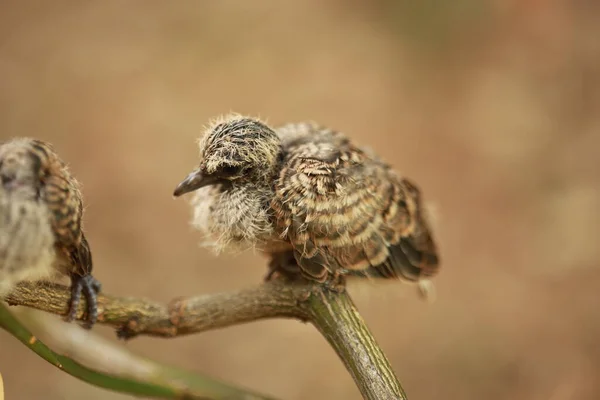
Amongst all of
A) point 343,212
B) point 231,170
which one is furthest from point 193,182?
point 343,212

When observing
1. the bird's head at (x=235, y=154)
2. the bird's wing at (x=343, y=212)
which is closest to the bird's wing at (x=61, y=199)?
the bird's head at (x=235, y=154)

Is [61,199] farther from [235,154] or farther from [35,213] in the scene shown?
[235,154]

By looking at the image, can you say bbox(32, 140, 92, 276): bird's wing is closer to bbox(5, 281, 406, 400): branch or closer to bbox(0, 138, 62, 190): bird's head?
bbox(0, 138, 62, 190): bird's head

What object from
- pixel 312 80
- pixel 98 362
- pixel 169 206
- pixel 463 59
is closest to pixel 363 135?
pixel 312 80

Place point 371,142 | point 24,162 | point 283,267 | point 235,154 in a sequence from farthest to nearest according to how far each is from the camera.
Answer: point 371,142 < point 283,267 < point 235,154 < point 24,162

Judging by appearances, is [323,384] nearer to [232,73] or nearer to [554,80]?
[232,73]

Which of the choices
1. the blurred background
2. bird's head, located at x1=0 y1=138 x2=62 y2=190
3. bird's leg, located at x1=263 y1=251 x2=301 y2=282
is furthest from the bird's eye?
the blurred background

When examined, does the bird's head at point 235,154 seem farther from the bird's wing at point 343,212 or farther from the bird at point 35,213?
the bird at point 35,213
